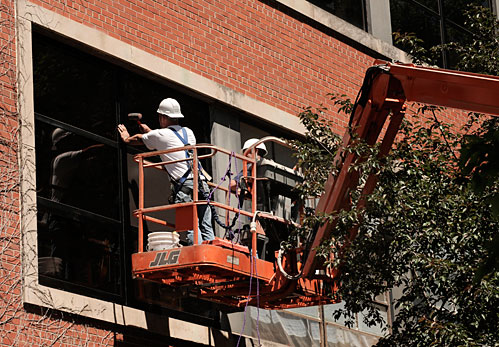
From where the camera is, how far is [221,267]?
44.1ft

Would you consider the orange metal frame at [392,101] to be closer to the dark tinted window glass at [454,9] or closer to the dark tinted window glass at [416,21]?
the dark tinted window glass at [416,21]

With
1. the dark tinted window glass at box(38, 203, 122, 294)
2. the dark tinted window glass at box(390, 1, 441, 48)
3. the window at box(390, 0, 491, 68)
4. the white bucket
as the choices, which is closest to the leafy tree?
the white bucket

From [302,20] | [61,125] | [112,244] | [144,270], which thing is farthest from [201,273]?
[302,20]

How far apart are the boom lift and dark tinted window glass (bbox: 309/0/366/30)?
17.8 ft

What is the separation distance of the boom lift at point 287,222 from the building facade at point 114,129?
76 centimetres

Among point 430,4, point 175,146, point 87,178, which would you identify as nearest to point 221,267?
point 175,146

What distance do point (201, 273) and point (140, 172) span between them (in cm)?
145

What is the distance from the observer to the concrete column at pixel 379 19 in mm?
20797

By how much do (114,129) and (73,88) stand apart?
81 centimetres

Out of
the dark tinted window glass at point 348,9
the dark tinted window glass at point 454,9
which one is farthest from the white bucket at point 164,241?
the dark tinted window glass at point 454,9

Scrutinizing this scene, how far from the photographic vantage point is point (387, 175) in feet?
45.4

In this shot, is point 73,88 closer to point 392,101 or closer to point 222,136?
point 222,136

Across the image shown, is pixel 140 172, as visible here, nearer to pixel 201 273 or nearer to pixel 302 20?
pixel 201 273

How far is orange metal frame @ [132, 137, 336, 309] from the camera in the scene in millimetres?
13477
